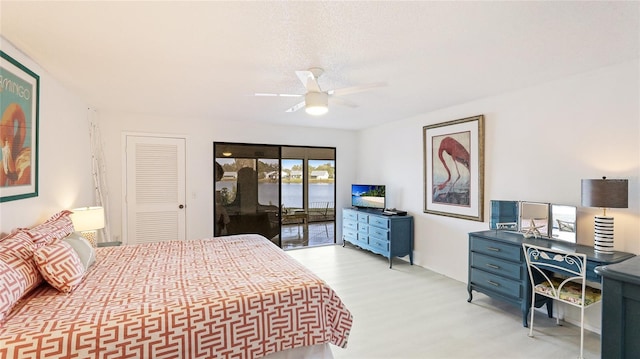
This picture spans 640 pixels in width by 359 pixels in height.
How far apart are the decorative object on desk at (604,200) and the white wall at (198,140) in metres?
4.07

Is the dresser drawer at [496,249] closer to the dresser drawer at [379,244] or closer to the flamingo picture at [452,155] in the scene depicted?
the flamingo picture at [452,155]

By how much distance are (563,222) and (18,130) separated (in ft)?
15.6

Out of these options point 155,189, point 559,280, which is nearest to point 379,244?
point 559,280

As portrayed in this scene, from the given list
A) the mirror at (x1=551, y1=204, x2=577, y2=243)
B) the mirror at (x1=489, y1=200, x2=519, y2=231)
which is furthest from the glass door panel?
the mirror at (x1=551, y1=204, x2=577, y2=243)

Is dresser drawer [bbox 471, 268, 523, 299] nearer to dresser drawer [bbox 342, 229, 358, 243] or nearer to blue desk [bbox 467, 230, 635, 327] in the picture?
blue desk [bbox 467, 230, 635, 327]

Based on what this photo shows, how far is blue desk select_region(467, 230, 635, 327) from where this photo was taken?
2816 mm

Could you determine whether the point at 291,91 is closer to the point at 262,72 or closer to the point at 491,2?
the point at 262,72

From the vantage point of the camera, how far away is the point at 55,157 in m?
2.96

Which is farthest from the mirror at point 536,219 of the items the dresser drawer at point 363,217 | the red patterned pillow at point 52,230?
the red patterned pillow at point 52,230

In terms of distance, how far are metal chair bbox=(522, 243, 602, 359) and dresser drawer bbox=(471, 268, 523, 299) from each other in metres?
0.14

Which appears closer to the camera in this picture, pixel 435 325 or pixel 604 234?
pixel 604 234

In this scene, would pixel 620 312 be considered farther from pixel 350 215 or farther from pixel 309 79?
pixel 350 215

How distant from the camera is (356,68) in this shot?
2617mm

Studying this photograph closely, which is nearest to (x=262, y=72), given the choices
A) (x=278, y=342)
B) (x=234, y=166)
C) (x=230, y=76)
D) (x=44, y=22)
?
(x=230, y=76)
